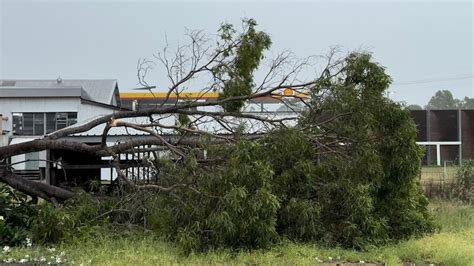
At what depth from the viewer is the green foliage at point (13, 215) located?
980 cm

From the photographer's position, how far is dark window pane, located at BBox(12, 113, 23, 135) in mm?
35500

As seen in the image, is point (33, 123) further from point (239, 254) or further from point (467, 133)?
point (239, 254)

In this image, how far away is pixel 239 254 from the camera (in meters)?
8.66

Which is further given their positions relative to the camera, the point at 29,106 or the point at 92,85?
the point at 92,85

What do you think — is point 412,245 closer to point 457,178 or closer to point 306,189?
point 306,189

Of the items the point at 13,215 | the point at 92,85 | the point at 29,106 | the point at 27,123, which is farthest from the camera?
the point at 92,85

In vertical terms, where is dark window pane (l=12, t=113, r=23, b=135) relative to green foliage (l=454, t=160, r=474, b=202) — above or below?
above

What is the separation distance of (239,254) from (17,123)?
1191 inches

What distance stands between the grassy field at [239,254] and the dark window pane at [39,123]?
90.7 ft

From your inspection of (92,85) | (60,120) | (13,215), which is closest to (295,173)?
(13,215)

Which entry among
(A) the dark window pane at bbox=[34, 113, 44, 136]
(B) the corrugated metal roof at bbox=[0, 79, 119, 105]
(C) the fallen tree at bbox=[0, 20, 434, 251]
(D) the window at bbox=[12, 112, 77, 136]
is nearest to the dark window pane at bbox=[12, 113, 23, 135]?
(D) the window at bbox=[12, 112, 77, 136]

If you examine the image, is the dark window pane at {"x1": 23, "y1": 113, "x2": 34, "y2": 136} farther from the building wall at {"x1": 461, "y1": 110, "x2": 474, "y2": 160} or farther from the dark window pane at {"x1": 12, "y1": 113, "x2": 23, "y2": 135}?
the building wall at {"x1": 461, "y1": 110, "x2": 474, "y2": 160}

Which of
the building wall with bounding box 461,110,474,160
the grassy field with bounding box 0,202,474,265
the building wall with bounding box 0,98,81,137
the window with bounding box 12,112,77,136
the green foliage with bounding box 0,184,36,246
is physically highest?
the building wall with bounding box 0,98,81,137

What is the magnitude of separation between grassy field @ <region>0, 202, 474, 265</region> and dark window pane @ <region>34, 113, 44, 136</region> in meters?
27.7
